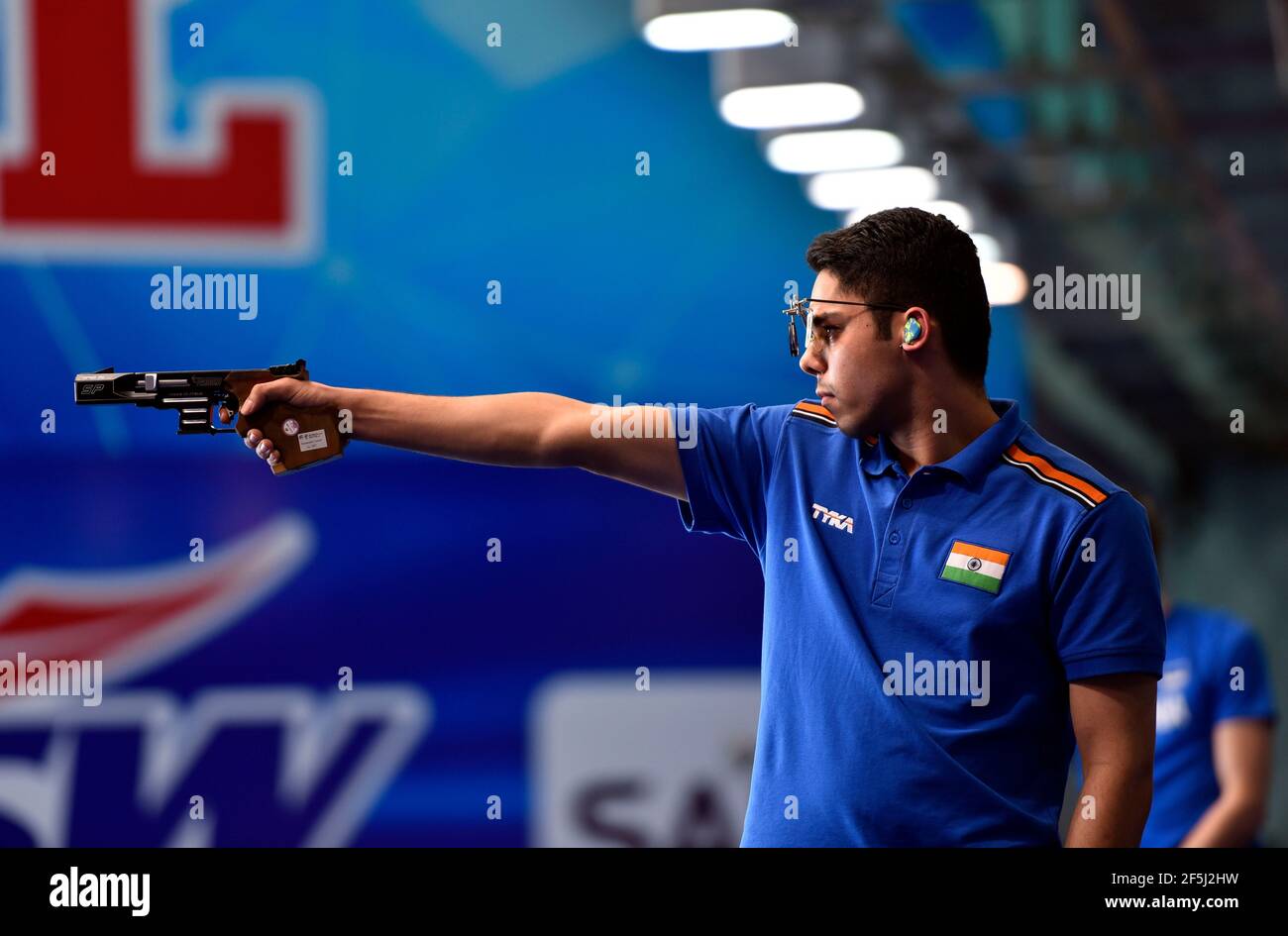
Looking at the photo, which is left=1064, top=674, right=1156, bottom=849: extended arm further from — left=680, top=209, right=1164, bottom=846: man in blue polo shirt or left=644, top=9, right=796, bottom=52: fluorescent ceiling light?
left=644, top=9, right=796, bottom=52: fluorescent ceiling light

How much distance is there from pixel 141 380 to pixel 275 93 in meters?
1.77

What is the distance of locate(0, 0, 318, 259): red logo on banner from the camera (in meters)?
4.00

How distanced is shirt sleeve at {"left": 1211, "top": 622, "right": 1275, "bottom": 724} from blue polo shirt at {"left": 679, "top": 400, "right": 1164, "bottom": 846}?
1.51 meters

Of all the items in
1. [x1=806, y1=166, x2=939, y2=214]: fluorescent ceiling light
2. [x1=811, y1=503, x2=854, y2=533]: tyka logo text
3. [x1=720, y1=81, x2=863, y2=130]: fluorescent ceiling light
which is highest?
[x1=720, y1=81, x2=863, y2=130]: fluorescent ceiling light

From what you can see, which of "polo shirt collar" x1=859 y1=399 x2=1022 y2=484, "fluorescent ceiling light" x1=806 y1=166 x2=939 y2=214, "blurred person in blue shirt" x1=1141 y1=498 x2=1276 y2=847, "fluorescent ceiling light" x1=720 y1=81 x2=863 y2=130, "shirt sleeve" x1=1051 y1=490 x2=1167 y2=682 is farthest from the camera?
"fluorescent ceiling light" x1=806 y1=166 x2=939 y2=214

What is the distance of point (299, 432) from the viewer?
232cm

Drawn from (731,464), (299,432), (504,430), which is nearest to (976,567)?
(731,464)

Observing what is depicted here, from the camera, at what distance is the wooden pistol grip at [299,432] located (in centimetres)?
232

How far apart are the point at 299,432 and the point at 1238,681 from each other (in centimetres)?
227

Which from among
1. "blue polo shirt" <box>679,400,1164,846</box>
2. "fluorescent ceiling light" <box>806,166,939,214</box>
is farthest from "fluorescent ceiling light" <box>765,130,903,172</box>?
"blue polo shirt" <box>679,400,1164,846</box>

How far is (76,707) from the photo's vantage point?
12.9ft

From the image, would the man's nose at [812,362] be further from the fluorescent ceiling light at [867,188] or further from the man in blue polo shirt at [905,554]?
Answer: the fluorescent ceiling light at [867,188]
